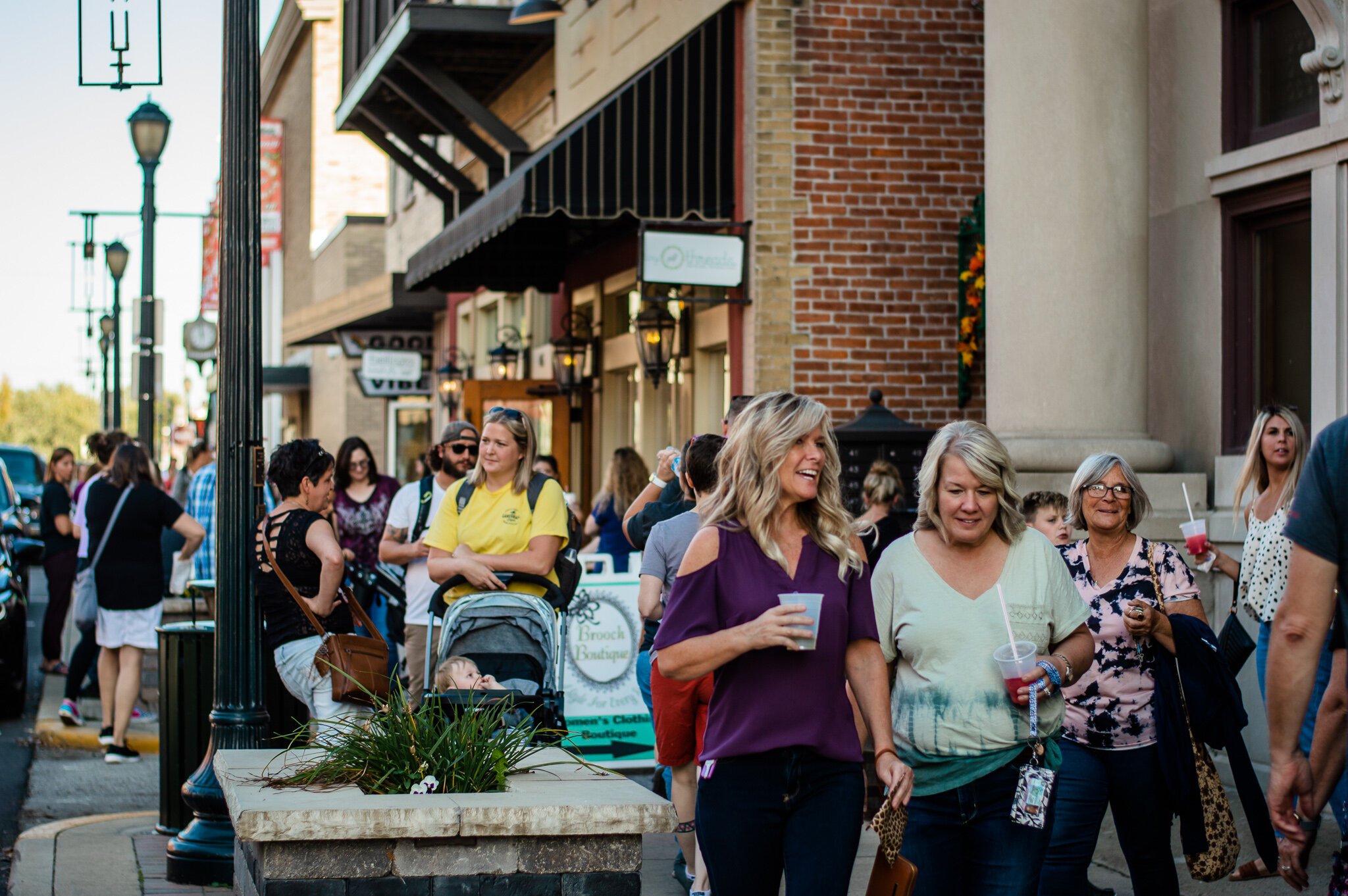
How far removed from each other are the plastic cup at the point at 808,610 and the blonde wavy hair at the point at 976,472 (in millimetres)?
861

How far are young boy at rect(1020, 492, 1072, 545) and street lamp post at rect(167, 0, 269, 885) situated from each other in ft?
11.2

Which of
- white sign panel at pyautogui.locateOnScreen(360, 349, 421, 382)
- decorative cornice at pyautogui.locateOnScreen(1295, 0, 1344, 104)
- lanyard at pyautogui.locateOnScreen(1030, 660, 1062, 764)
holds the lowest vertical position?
lanyard at pyautogui.locateOnScreen(1030, 660, 1062, 764)

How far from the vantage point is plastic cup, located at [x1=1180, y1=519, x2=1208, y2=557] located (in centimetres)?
661

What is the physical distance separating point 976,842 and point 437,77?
1478 cm

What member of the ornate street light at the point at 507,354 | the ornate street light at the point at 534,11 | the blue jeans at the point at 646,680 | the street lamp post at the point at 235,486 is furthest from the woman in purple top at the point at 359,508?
the ornate street light at the point at 507,354

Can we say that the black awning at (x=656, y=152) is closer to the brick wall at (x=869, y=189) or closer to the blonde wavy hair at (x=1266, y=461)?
the brick wall at (x=869, y=189)

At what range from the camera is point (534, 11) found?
15742 mm

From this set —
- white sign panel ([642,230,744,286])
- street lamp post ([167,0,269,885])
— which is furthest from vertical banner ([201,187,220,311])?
street lamp post ([167,0,269,885])

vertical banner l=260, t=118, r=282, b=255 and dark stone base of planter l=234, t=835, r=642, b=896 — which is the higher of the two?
vertical banner l=260, t=118, r=282, b=255

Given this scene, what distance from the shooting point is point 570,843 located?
4.53m

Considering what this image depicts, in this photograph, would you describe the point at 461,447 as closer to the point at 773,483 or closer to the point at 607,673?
the point at 607,673

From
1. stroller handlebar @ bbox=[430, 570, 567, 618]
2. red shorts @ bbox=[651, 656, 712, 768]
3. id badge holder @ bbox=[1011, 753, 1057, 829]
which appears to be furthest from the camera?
stroller handlebar @ bbox=[430, 570, 567, 618]

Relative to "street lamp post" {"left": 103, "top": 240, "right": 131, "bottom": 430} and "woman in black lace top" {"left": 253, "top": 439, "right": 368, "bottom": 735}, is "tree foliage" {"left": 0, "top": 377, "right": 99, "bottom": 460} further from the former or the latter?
"woman in black lace top" {"left": 253, "top": 439, "right": 368, "bottom": 735}

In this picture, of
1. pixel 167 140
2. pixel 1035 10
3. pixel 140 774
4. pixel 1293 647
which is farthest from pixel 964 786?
pixel 167 140
